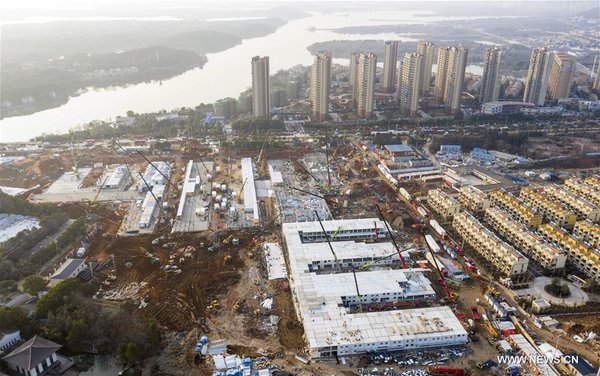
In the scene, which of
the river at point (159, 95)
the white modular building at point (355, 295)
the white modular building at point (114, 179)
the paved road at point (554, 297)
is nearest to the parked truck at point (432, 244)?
the white modular building at point (355, 295)

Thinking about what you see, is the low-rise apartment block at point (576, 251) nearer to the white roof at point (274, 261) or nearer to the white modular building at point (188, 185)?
the white roof at point (274, 261)

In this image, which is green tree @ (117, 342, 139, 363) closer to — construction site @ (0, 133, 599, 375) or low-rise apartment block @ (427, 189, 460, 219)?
construction site @ (0, 133, 599, 375)

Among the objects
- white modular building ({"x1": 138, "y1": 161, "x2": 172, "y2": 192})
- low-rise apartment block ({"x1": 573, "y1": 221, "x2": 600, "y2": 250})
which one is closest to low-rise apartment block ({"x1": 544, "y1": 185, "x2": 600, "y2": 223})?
low-rise apartment block ({"x1": 573, "y1": 221, "x2": 600, "y2": 250})

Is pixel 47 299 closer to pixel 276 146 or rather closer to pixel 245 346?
pixel 245 346

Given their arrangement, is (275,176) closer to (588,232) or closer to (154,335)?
(154,335)

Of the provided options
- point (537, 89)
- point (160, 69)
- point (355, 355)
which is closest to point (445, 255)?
point (355, 355)

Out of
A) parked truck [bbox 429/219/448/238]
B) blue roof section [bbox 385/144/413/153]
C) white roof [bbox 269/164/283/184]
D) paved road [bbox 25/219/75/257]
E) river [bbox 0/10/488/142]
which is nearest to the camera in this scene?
paved road [bbox 25/219/75/257]
